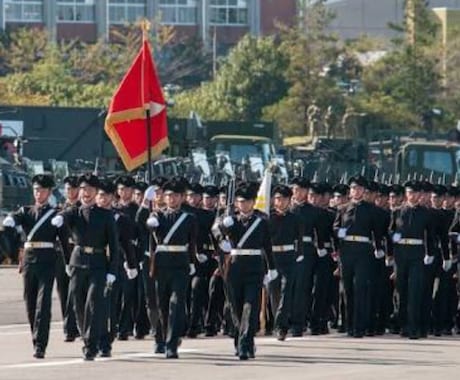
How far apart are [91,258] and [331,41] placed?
57480mm

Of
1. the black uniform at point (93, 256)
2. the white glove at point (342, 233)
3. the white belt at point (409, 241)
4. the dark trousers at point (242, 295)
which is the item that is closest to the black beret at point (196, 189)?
the white glove at point (342, 233)

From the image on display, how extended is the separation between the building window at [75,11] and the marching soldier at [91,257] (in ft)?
230

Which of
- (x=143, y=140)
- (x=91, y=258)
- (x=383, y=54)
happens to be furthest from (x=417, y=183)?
(x=383, y=54)

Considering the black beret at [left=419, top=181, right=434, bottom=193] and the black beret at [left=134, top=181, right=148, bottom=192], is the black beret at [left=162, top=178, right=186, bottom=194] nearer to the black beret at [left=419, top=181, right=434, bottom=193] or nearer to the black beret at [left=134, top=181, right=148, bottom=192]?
the black beret at [left=134, top=181, right=148, bottom=192]

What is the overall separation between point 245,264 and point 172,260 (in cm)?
74

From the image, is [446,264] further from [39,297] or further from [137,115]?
[39,297]

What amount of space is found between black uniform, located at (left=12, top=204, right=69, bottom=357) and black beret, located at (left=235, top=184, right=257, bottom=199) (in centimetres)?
181

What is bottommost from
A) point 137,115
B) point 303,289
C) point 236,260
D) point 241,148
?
point 303,289

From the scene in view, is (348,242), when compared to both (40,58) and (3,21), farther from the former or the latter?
(3,21)

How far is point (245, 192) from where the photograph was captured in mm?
19781

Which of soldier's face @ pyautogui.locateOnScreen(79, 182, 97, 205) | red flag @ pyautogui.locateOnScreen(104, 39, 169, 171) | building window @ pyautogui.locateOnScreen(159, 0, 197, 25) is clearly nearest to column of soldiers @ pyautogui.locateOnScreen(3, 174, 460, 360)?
soldier's face @ pyautogui.locateOnScreen(79, 182, 97, 205)

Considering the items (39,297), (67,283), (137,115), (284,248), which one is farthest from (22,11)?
(39,297)

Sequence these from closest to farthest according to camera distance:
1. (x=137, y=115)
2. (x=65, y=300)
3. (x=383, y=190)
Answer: (x=65, y=300) → (x=383, y=190) → (x=137, y=115)

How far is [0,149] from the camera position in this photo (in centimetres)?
4566
